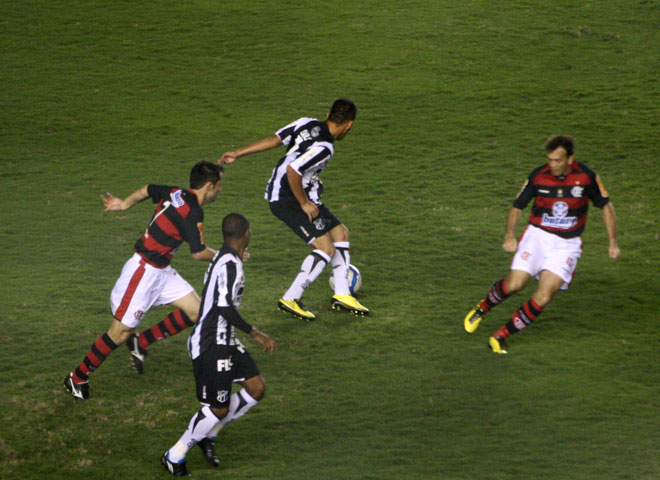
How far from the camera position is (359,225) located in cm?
1100

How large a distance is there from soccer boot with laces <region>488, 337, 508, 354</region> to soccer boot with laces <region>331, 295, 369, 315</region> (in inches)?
51.7

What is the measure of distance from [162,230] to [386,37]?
12.1 meters

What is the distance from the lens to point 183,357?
298 inches

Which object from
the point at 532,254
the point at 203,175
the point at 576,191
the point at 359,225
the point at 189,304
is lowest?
the point at 359,225

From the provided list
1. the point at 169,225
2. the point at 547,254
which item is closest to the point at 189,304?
the point at 169,225

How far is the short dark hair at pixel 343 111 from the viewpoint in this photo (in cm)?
791

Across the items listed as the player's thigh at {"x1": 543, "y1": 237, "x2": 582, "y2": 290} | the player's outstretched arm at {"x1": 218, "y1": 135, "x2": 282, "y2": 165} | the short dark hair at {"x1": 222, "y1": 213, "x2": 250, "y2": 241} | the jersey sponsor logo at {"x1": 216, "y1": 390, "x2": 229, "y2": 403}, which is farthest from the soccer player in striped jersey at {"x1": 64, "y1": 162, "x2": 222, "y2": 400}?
the player's thigh at {"x1": 543, "y1": 237, "x2": 582, "y2": 290}

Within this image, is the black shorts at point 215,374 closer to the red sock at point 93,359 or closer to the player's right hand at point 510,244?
the red sock at point 93,359

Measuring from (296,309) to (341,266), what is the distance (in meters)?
0.61

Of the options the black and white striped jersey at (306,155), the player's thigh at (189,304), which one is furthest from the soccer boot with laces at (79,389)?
the black and white striped jersey at (306,155)

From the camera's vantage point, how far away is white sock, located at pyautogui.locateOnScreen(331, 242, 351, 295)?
8.47m

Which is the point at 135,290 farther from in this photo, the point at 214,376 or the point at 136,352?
the point at 214,376

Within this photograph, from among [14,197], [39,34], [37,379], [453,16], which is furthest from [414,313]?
[39,34]

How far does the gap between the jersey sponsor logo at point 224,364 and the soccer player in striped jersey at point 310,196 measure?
2557 millimetres
